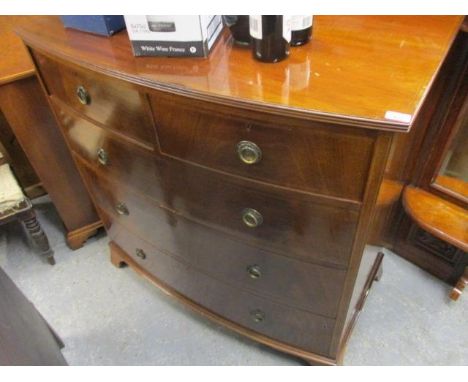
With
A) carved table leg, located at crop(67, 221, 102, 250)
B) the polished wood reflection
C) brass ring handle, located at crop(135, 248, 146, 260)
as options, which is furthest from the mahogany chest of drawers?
carved table leg, located at crop(67, 221, 102, 250)

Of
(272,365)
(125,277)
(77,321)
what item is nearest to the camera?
(272,365)

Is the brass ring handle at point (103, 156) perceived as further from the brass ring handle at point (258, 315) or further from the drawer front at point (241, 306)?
the brass ring handle at point (258, 315)

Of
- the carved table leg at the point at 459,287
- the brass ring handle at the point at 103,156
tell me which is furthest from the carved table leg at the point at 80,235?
the carved table leg at the point at 459,287

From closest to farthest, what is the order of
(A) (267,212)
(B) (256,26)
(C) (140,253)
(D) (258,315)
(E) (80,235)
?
(B) (256,26) < (A) (267,212) < (D) (258,315) < (C) (140,253) < (E) (80,235)

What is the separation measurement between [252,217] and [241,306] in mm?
421

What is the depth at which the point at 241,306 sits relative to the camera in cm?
113

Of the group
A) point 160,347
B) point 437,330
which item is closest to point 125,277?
point 160,347

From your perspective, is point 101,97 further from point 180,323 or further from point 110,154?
point 180,323

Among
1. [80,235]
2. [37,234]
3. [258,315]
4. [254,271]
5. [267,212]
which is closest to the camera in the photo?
[267,212]

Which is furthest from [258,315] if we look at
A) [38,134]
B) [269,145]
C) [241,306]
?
[38,134]

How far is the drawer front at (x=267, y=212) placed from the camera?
73 cm

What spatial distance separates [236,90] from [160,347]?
102cm

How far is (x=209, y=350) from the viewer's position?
1.31m
